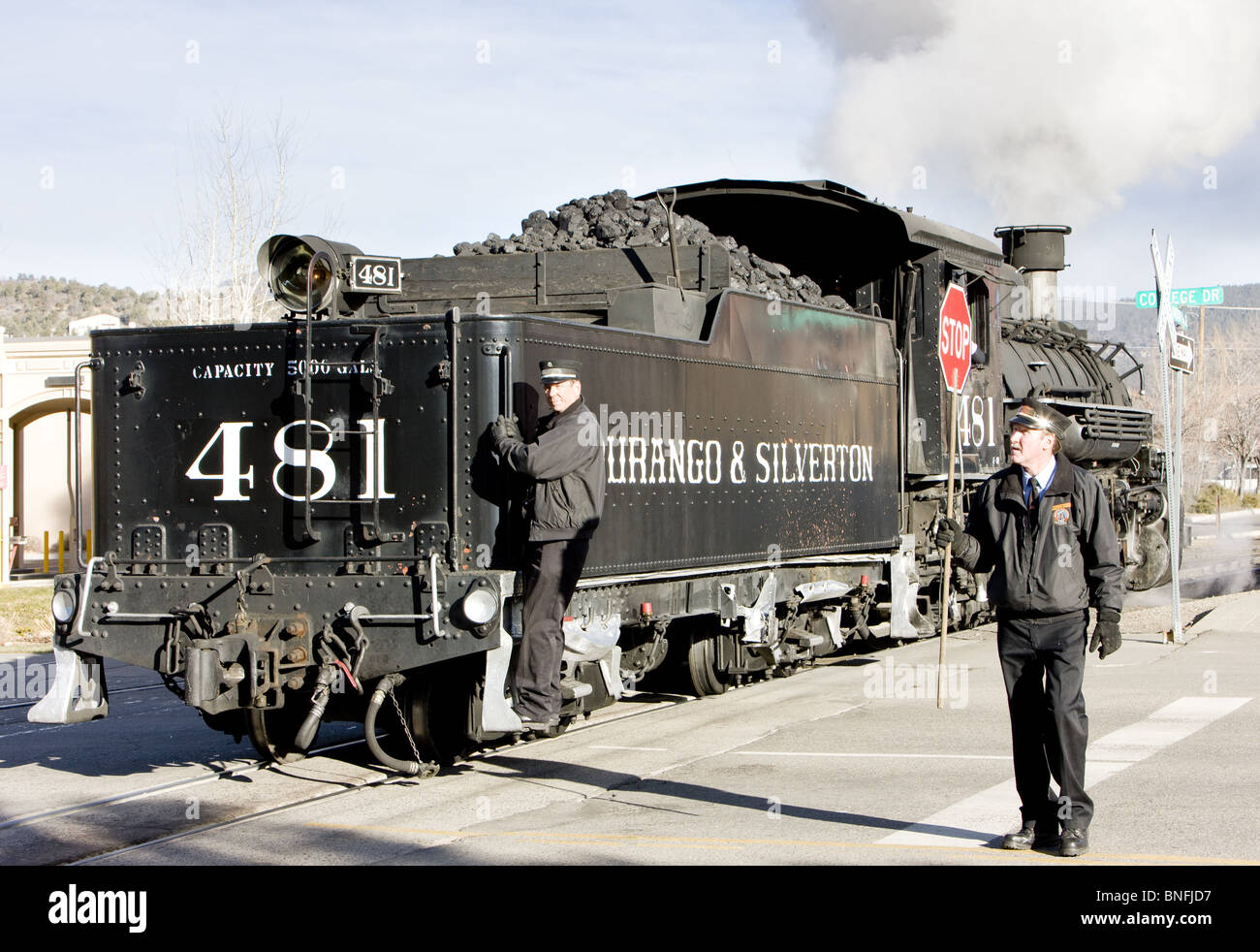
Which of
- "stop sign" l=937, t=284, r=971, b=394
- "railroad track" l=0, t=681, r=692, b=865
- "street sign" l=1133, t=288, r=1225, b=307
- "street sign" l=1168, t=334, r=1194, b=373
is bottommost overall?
"railroad track" l=0, t=681, r=692, b=865

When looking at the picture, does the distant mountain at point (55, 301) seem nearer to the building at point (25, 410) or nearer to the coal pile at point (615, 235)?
the building at point (25, 410)

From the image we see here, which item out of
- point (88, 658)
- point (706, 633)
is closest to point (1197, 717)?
point (706, 633)

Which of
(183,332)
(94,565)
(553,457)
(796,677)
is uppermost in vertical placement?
(183,332)

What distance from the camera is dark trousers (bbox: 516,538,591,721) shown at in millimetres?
7449

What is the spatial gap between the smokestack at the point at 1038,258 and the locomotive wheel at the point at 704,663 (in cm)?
1042

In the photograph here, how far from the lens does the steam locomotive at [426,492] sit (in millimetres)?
7496

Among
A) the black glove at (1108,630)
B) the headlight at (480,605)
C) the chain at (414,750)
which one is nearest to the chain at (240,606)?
the chain at (414,750)

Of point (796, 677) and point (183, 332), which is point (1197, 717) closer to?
point (796, 677)

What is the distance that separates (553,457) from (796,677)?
18.0ft

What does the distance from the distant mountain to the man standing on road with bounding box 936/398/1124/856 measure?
84137mm

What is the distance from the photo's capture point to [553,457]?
7336 millimetres

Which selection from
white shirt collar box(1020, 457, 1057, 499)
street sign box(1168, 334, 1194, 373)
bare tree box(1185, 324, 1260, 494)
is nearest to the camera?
white shirt collar box(1020, 457, 1057, 499)

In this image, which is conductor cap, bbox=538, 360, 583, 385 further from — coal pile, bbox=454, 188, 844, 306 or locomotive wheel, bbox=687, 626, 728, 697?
locomotive wheel, bbox=687, 626, 728, 697

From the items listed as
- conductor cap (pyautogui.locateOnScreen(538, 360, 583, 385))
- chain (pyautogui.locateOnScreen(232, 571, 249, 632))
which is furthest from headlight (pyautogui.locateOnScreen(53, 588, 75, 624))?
conductor cap (pyautogui.locateOnScreen(538, 360, 583, 385))
